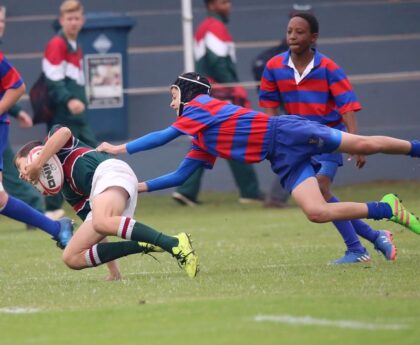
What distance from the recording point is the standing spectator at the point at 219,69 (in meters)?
16.6

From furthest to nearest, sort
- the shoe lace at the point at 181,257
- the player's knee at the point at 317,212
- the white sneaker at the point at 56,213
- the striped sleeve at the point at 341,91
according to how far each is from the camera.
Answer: the white sneaker at the point at 56,213 < the striped sleeve at the point at 341,91 < the player's knee at the point at 317,212 < the shoe lace at the point at 181,257

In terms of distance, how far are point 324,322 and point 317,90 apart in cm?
318

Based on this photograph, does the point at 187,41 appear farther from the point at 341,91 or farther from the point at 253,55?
the point at 341,91

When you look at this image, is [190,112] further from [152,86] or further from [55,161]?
[152,86]

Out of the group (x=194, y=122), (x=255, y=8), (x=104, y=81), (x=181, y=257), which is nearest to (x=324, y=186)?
(x=194, y=122)

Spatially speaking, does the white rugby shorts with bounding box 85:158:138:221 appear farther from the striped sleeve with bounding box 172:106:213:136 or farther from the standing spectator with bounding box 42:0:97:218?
the standing spectator with bounding box 42:0:97:218

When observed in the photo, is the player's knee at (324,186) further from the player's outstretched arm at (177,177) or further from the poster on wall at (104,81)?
the poster on wall at (104,81)

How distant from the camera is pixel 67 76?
1552cm

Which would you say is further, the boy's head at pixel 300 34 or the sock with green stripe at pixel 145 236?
the boy's head at pixel 300 34

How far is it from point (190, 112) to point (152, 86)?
1048cm

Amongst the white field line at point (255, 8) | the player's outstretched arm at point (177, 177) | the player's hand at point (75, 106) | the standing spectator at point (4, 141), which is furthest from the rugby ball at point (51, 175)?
the white field line at point (255, 8)

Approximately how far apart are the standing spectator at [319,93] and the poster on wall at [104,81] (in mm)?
7576

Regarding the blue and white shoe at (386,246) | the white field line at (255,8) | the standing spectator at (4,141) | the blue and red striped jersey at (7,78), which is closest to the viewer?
the blue and white shoe at (386,246)

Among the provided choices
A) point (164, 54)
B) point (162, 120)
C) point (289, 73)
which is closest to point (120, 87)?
point (162, 120)
